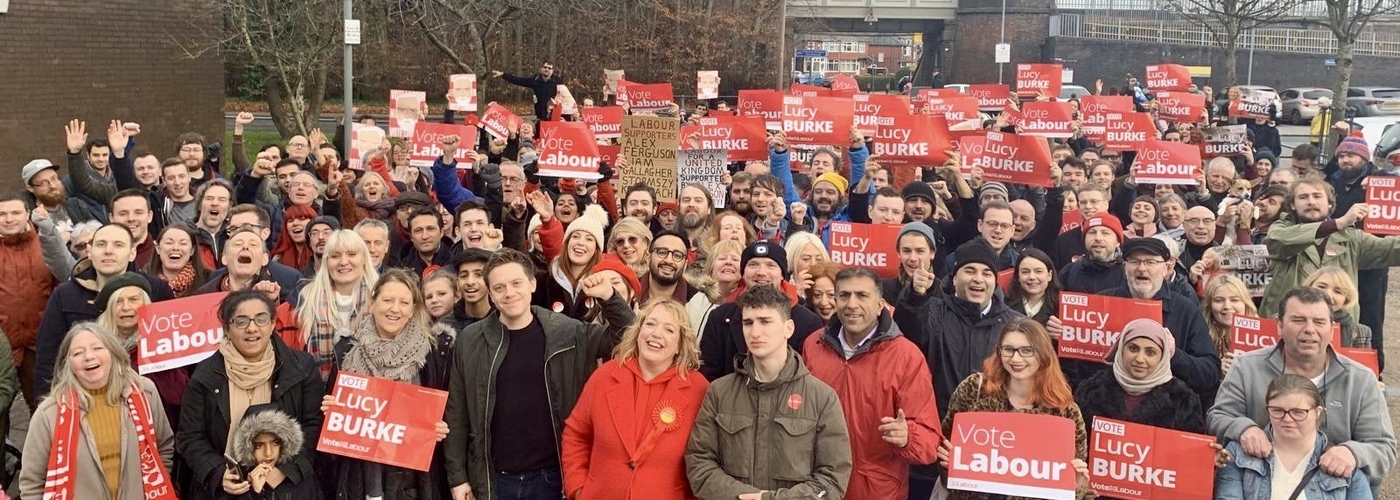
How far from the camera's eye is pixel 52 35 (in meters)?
17.4

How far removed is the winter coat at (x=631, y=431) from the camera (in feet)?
17.3

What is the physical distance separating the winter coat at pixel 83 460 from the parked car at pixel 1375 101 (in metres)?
39.8

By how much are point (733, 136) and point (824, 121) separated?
1059 mm

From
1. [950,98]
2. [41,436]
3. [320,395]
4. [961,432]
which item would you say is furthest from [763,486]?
[950,98]

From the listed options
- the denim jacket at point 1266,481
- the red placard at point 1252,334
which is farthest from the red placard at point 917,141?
the denim jacket at point 1266,481

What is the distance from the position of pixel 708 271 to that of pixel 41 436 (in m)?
3.11

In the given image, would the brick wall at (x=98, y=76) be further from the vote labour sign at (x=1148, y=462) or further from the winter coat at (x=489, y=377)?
the vote labour sign at (x=1148, y=462)

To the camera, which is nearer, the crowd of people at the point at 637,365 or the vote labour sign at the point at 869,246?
the crowd of people at the point at 637,365

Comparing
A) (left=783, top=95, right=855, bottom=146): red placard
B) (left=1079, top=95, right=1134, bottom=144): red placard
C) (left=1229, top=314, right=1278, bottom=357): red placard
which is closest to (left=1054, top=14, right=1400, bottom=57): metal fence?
(left=1079, top=95, right=1134, bottom=144): red placard

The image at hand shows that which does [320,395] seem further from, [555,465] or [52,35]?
[52,35]

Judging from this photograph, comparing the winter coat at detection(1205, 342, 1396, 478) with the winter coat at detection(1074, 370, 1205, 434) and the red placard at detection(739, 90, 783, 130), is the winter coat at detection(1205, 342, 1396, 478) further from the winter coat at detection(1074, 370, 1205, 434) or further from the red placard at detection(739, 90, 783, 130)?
the red placard at detection(739, 90, 783, 130)

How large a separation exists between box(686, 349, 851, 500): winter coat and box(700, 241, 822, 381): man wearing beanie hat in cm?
73

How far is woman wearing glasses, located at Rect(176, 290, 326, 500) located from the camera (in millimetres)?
5617

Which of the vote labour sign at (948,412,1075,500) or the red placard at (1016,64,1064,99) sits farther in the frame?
the red placard at (1016,64,1064,99)
